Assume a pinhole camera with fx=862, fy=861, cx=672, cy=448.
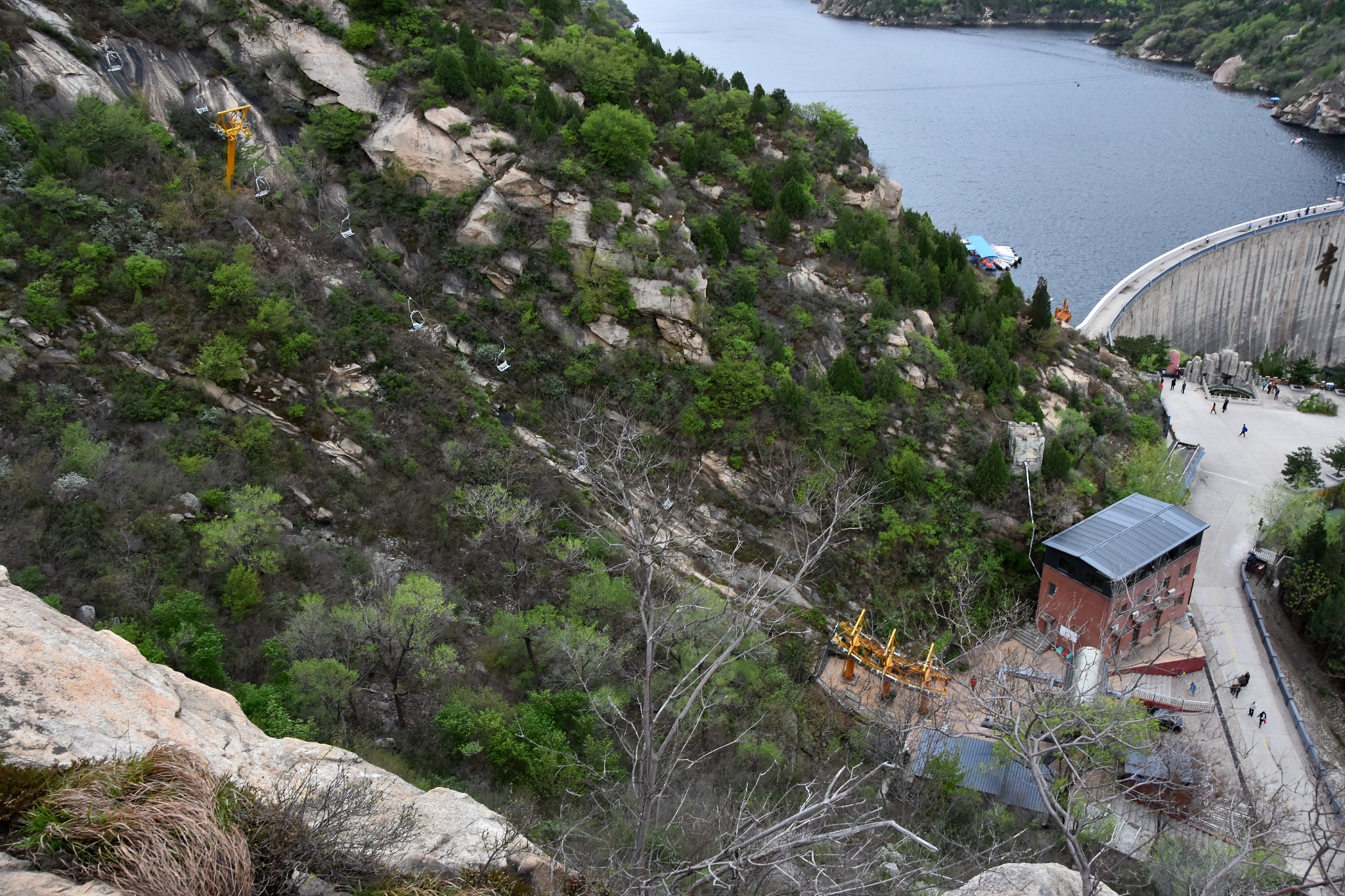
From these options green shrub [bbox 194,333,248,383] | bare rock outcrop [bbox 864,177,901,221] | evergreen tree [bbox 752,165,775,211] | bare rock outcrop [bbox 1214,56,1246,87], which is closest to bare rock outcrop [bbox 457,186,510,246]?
green shrub [bbox 194,333,248,383]

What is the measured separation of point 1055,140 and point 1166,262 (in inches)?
1249

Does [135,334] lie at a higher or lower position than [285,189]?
lower

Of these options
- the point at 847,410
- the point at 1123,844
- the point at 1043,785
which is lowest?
the point at 1123,844

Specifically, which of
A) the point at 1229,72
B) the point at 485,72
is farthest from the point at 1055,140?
the point at 485,72

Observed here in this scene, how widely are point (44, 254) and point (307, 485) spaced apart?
9.39 metres

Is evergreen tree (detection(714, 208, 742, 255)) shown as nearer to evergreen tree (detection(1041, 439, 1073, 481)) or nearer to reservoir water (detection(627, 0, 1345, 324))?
evergreen tree (detection(1041, 439, 1073, 481))

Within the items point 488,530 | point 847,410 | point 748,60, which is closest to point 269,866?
point 488,530

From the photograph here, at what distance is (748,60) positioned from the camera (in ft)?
365

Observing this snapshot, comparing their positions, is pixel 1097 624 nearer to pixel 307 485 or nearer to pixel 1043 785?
pixel 1043 785

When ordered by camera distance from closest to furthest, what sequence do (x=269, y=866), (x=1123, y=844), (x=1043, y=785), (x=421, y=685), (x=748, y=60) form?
(x=269, y=866) → (x=1043, y=785) → (x=421, y=685) → (x=1123, y=844) → (x=748, y=60)

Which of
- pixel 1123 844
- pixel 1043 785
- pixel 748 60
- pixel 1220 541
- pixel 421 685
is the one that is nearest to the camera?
pixel 1043 785

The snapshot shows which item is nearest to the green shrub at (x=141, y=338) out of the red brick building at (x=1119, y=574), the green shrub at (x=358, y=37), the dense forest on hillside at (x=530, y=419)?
the dense forest on hillside at (x=530, y=419)

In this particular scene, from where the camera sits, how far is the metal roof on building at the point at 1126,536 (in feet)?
92.7

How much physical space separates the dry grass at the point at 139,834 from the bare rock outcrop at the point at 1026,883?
8.55m
